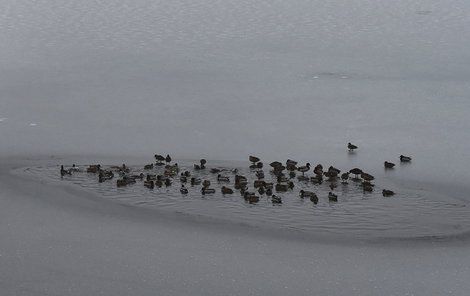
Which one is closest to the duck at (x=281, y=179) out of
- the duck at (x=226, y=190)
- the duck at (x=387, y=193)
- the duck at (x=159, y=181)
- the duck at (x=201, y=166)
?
the duck at (x=226, y=190)

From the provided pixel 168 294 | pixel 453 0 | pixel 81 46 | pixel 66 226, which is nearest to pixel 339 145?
pixel 66 226

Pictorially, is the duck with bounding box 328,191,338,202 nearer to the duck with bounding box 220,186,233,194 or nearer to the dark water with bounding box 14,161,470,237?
the dark water with bounding box 14,161,470,237

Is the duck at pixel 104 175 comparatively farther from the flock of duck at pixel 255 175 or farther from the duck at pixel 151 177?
the duck at pixel 151 177

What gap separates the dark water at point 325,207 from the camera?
1262 centimetres

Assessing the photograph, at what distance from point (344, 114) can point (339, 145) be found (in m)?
2.12

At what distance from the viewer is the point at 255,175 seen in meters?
14.5

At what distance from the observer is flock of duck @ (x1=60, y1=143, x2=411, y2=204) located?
13.8 meters

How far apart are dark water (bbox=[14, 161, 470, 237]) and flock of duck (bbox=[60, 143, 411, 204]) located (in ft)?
0.25

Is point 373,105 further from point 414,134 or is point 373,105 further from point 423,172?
point 423,172

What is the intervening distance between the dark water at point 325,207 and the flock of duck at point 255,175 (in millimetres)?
75

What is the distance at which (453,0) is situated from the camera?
3088 centimetres

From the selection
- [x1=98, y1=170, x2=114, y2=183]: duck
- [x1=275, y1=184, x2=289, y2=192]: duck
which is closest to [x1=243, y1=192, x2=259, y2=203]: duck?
[x1=275, y1=184, x2=289, y2=192]: duck

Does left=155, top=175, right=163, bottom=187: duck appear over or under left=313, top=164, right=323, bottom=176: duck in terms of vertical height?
under

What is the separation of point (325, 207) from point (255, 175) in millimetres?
1655
